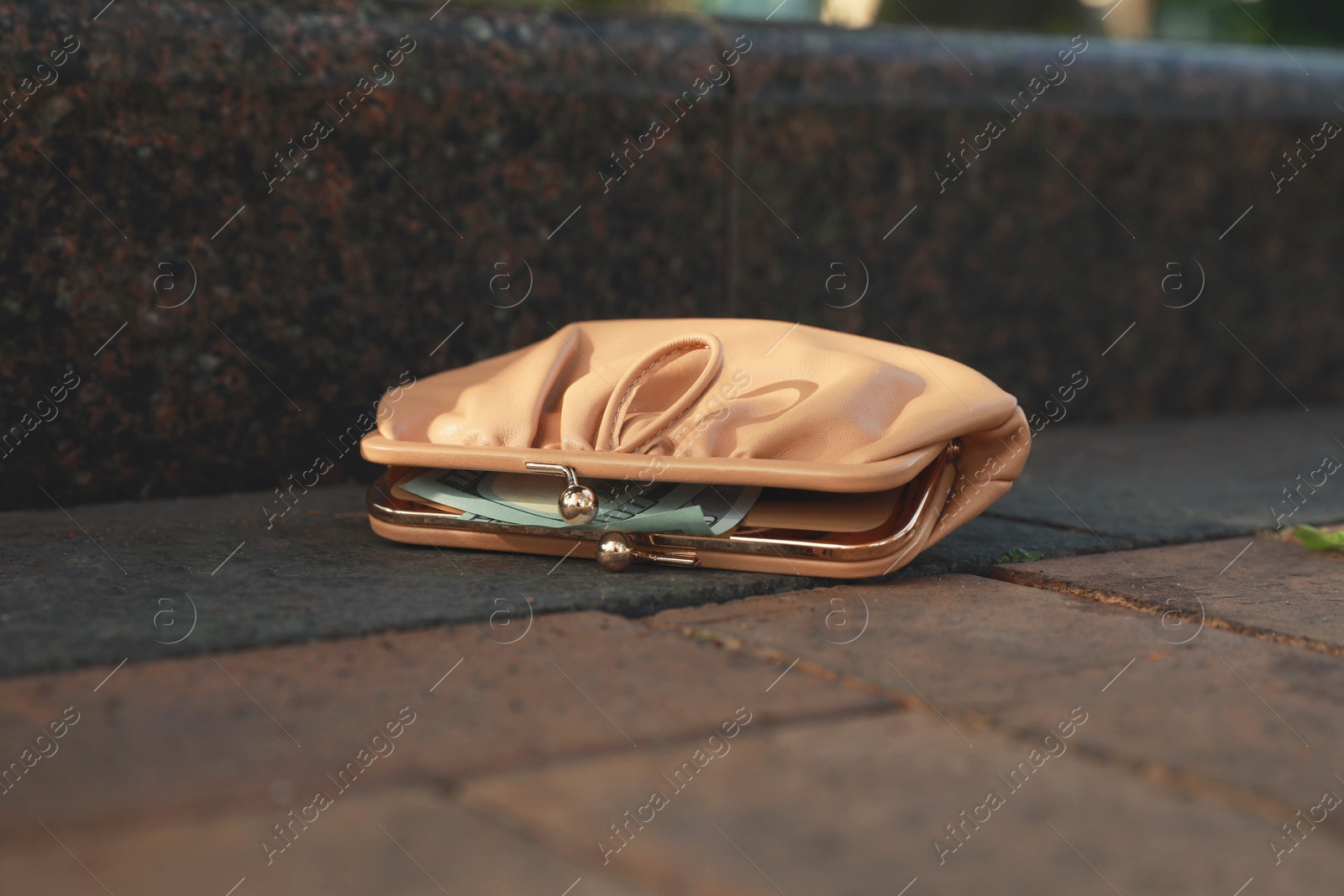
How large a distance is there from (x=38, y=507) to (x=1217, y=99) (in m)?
3.09

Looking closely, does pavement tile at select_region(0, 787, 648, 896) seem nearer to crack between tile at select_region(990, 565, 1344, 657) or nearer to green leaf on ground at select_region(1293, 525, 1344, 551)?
crack between tile at select_region(990, 565, 1344, 657)

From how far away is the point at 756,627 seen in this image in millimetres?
1664

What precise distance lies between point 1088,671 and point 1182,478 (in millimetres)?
1534

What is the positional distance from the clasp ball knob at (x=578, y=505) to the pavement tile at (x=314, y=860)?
0.78 m

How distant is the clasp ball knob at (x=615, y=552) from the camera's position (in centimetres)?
189

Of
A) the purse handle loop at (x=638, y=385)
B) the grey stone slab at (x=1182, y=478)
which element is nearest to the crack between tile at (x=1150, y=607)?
the grey stone slab at (x=1182, y=478)

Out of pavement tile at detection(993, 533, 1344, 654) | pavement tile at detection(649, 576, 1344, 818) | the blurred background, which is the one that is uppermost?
pavement tile at detection(649, 576, 1344, 818)

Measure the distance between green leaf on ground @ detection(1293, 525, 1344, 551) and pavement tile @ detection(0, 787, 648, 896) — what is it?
1596 millimetres

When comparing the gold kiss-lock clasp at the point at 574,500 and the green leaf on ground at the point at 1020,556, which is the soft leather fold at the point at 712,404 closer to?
the gold kiss-lock clasp at the point at 574,500

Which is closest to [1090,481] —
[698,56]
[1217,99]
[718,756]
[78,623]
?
[698,56]

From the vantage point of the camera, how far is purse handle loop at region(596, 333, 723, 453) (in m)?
1.94

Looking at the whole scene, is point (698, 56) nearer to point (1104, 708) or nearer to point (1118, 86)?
point (1118, 86)

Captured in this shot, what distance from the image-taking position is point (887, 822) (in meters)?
1.11

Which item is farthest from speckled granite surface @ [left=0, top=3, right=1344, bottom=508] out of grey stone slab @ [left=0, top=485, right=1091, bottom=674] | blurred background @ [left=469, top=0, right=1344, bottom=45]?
blurred background @ [left=469, top=0, right=1344, bottom=45]
